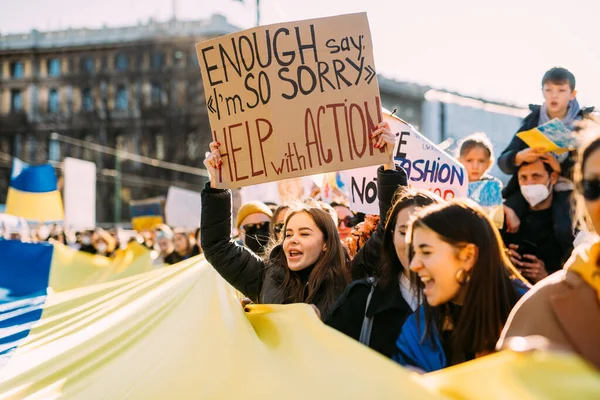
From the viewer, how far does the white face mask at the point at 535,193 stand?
493cm

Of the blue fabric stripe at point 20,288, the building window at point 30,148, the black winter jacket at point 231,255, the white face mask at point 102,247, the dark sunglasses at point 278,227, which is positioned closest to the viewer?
the blue fabric stripe at point 20,288

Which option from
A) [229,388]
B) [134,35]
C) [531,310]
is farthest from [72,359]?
[134,35]

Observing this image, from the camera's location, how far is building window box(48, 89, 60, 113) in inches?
2081

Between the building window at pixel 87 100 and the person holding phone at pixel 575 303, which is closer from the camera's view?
the person holding phone at pixel 575 303

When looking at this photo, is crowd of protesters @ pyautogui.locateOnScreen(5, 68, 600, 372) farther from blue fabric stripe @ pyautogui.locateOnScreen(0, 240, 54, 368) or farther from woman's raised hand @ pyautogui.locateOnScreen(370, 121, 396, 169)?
blue fabric stripe @ pyautogui.locateOnScreen(0, 240, 54, 368)

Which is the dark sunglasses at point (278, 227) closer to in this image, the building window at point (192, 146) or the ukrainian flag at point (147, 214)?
the ukrainian flag at point (147, 214)

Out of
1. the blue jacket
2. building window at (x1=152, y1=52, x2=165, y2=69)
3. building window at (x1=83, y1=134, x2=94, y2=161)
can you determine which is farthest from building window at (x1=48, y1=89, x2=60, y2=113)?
the blue jacket

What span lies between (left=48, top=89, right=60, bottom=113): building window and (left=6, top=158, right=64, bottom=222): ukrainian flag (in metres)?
42.4

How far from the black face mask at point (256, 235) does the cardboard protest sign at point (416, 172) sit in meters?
0.98

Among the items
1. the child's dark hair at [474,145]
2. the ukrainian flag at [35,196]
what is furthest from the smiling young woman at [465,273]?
the ukrainian flag at [35,196]

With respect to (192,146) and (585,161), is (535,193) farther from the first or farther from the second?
(192,146)

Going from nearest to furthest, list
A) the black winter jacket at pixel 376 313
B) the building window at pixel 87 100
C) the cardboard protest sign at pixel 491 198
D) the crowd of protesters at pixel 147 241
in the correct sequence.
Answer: the black winter jacket at pixel 376 313, the cardboard protest sign at pixel 491 198, the crowd of protesters at pixel 147 241, the building window at pixel 87 100

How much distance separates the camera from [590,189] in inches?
85.0

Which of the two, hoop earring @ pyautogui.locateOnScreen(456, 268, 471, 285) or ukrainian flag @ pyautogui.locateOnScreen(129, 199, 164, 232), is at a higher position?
hoop earring @ pyautogui.locateOnScreen(456, 268, 471, 285)
